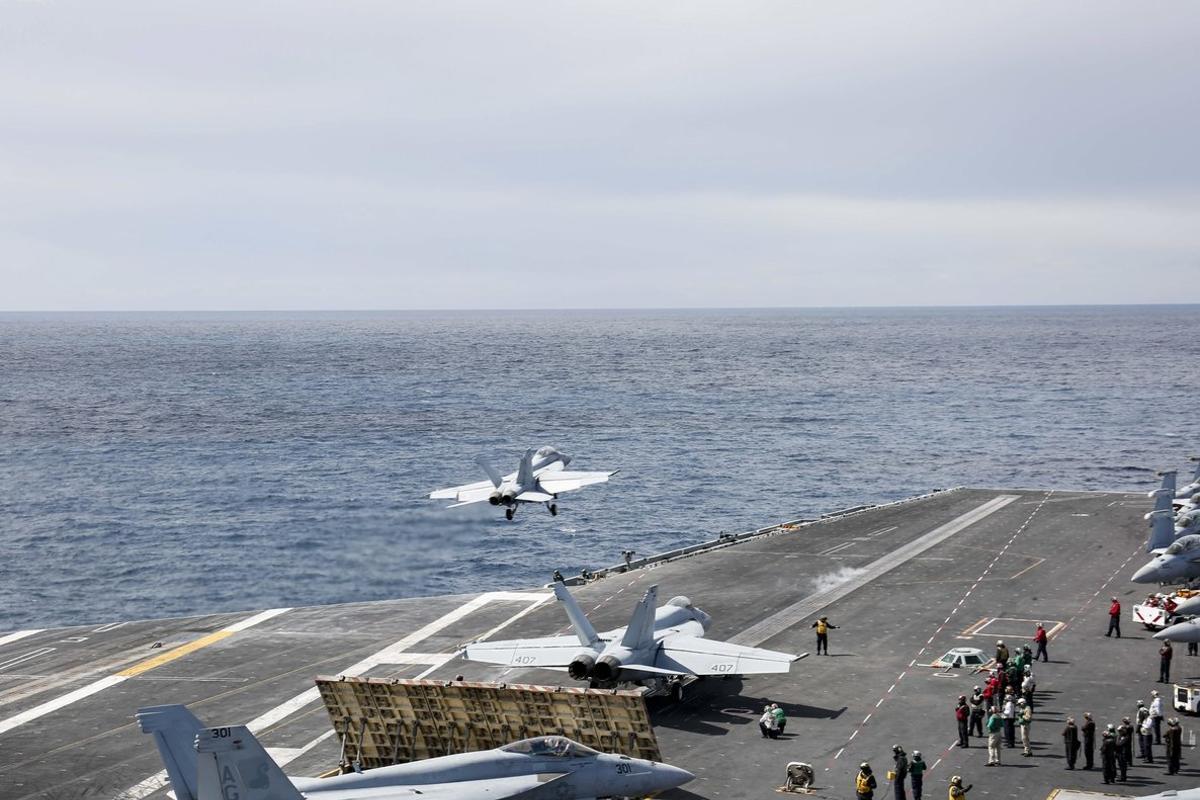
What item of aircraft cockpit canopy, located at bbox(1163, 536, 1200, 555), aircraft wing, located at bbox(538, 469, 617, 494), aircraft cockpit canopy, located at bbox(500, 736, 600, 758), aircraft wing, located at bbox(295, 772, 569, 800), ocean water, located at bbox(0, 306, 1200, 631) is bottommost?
ocean water, located at bbox(0, 306, 1200, 631)

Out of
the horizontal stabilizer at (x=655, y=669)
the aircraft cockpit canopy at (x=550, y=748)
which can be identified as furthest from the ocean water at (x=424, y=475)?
the aircraft cockpit canopy at (x=550, y=748)

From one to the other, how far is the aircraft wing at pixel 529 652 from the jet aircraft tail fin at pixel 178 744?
17117mm

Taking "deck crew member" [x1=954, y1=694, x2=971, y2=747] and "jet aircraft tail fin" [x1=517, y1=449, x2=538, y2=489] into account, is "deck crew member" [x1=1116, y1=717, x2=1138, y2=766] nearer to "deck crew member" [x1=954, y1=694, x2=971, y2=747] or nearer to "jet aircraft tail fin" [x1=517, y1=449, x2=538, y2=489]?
"deck crew member" [x1=954, y1=694, x2=971, y2=747]

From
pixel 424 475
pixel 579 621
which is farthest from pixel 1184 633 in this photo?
pixel 424 475

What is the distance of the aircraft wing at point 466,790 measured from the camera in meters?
29.8

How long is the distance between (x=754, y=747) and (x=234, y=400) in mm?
171508

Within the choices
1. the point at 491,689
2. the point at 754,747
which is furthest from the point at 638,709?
the point at 754,747

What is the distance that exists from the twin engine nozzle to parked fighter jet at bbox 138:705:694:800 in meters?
8.40

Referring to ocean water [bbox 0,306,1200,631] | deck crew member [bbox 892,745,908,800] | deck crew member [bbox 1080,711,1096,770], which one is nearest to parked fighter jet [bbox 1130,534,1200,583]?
deck crew member [bbox 1080,711,1096,770]

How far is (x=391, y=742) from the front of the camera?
1435 inches

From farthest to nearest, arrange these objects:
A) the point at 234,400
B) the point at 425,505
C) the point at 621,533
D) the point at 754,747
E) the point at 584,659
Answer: the point at 234,400, the point at 425,505, the point at 621,533, the point at 584,659, the point at 754,747

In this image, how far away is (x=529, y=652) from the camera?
4494 centimetres

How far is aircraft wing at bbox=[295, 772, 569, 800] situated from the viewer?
29.8 meters

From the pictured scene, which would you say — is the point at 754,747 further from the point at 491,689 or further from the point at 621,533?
the point at 621,533
